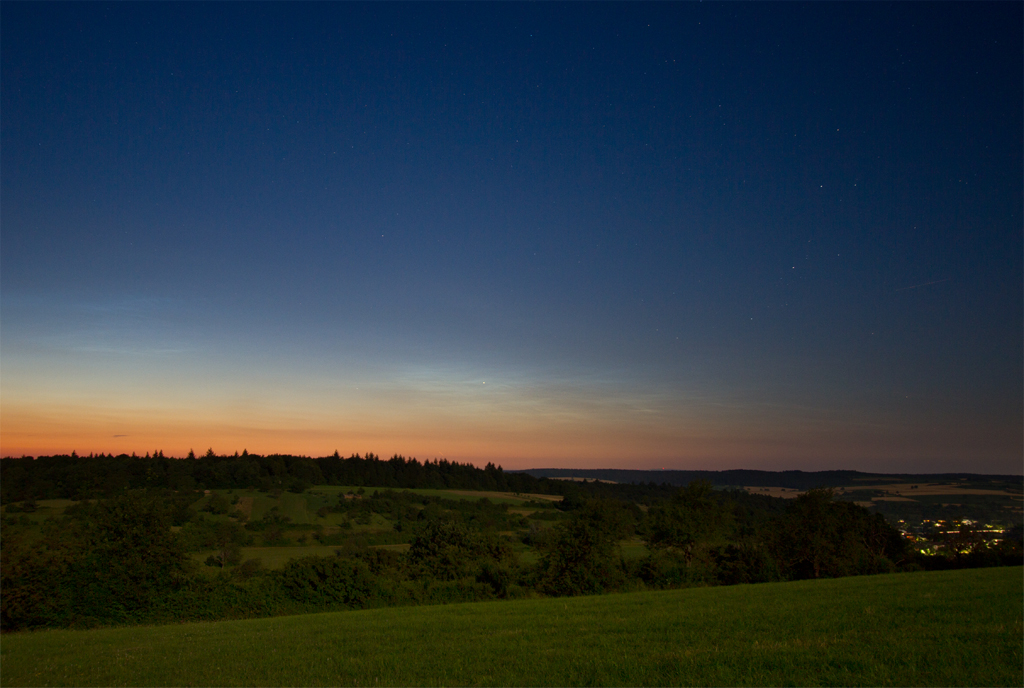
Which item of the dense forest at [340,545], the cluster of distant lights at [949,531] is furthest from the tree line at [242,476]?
the cluster of distant lights at [949,531]

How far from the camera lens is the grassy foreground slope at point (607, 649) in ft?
28.6

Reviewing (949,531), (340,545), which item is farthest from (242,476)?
(949,531)

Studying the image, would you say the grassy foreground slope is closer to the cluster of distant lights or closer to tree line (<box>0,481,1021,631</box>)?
tree line (<box>0,481,1021,631</box>)

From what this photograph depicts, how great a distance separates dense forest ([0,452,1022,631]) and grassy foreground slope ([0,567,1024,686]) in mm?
19066

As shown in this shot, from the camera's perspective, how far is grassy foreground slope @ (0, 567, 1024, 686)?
8.73 meters

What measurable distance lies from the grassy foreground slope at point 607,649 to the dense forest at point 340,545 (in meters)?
19.1

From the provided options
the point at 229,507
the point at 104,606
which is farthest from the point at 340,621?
the point at 229,507

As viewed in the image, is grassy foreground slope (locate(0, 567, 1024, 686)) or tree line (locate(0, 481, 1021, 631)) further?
tree line (locate(0, 481, 1021, 631))

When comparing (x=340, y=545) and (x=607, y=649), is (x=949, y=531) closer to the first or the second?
(x=607, y=649)

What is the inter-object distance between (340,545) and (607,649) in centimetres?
7732

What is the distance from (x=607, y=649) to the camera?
36.1 feet

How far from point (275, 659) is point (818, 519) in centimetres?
5986

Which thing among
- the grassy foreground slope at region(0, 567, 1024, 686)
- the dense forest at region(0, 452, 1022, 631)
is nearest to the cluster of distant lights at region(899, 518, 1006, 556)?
the dense forest at region(0, 452, 1022, 631)

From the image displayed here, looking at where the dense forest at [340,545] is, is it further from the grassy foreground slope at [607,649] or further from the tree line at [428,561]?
the grassy foreground slope at [607,649]
